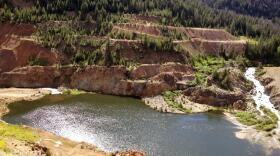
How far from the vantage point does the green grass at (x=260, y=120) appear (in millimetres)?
98300

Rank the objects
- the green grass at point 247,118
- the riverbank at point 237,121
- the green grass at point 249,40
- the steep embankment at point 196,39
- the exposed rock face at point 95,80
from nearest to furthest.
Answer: the riverbank at point 237,121
the green grass at point 247,118
the exposed rock face at point 95,80
the steep embankment at point 196,39
the green grass at point 249,40

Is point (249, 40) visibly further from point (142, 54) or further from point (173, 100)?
point (173, 100)

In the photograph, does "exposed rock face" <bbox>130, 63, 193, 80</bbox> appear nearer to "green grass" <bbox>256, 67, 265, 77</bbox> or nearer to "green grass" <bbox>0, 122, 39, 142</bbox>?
"green grass" <bbox>256, 67, 265, 77</bbox>

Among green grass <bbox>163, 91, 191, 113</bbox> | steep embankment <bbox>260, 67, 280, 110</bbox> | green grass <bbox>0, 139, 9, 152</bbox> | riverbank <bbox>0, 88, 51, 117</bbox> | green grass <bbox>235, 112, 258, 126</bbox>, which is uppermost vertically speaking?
green grass <bbox>0, 139, 9, 152</bbox>

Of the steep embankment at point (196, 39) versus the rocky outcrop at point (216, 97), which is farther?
the steep embankment at point (196, 39)

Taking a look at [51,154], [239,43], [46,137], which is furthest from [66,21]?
[51,154]

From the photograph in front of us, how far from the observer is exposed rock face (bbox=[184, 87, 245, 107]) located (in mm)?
112812

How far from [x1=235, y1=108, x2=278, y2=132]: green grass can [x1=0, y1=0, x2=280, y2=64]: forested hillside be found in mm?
40789

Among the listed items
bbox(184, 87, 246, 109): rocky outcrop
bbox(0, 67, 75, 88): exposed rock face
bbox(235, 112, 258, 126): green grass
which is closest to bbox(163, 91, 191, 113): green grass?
bbox(184, 87, 246, 109): rocky outcrop

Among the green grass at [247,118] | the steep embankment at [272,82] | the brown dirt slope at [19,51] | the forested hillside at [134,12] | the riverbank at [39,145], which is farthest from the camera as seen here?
the forested hillside at [134,12]

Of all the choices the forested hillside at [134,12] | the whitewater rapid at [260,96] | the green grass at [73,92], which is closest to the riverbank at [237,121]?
the whitewater rapid at [260,96]

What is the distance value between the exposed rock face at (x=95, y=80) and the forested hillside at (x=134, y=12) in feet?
53.9

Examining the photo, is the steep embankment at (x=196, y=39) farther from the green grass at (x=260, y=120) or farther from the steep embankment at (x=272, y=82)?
the green grass at (x=260, y=120)

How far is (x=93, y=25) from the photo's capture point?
138m
